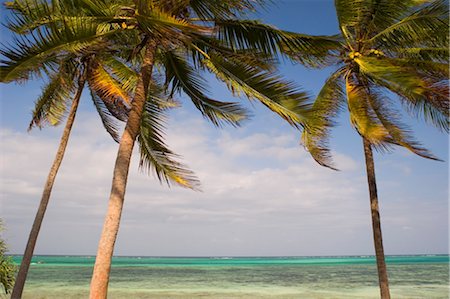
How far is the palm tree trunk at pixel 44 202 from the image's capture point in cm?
1096

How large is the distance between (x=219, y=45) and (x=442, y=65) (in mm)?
5867

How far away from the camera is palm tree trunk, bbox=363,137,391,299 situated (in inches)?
453

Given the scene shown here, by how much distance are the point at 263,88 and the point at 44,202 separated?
7.19 meters

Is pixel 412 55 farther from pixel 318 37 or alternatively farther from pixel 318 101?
pixel 318 37

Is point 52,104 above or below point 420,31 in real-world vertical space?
below

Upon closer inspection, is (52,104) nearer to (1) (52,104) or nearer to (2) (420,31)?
(1) (52,104)

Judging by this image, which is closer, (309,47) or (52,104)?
(309,47)

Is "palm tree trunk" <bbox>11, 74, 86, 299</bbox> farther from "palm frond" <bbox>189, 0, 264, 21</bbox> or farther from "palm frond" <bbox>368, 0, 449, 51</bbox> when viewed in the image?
"palm frond" <bbox>368, 0, 449, 51</bbox>

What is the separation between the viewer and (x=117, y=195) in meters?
7.54

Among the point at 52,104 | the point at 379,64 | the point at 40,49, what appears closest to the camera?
the point at 40,49

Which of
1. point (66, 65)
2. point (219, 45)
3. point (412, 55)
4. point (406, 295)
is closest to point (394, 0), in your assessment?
point (412, 55)

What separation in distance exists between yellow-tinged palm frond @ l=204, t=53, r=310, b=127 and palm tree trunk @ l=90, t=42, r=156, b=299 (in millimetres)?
1530

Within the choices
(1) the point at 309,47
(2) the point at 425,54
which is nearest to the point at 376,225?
(2) the point at 425,54

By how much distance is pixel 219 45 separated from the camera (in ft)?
28.9
